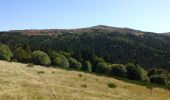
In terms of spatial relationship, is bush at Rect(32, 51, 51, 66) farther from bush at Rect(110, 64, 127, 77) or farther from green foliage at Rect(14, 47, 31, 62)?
bush at Rect(110, 64, 127, 77)

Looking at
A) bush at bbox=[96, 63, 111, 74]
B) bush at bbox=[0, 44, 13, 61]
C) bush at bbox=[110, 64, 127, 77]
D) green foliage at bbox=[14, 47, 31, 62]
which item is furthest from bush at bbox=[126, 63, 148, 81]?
bush at bbox=[0, 44, 13, 61]

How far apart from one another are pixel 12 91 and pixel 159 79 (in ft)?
415

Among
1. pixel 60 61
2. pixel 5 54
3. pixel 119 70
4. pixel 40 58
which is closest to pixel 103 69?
pixel 119 70

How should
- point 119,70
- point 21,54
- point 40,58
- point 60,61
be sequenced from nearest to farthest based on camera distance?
point 119,70, point 40,58, point 21,54, point 60,61

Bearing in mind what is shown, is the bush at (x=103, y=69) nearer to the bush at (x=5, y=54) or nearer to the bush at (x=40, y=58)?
the bush at (x=40, y=58)

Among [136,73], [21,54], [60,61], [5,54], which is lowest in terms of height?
[136,73]

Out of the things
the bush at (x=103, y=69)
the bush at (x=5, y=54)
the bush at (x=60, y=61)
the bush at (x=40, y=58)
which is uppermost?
the bush at (x=5, y=54)

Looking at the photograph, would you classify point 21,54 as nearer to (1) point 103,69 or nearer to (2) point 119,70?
(1) point 103,69

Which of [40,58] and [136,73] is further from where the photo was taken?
[40,58]

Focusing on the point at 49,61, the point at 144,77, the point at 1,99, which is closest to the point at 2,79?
the point at 1,99

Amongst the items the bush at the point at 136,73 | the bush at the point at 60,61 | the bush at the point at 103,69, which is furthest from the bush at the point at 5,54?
the bush at the point at 136,73

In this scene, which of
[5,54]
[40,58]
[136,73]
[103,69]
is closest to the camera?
[136,73]

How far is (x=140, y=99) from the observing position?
30.7 metres

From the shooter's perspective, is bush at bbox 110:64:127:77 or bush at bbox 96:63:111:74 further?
bush at bbox 96:63:111:74
